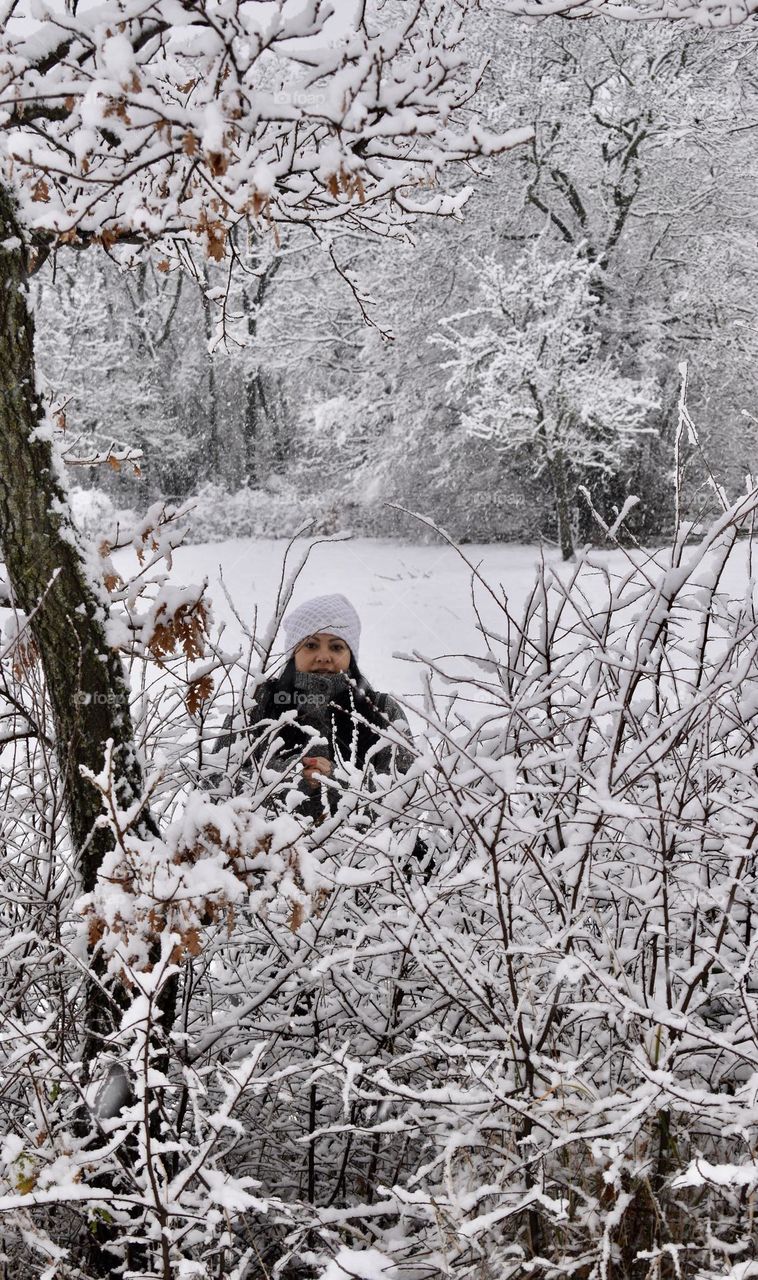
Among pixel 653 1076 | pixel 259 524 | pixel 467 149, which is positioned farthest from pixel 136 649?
pixel 259 524

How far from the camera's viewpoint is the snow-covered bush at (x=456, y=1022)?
4.95 feet

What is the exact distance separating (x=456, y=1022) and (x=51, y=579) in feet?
4.38

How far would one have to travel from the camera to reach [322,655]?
400cm

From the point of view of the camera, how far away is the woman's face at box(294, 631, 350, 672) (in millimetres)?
3980

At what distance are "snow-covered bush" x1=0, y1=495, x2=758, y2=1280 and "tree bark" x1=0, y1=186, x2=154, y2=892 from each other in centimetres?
13

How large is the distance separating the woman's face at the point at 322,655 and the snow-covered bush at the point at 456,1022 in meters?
1.57

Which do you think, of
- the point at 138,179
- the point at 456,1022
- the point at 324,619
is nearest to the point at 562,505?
the point at 324,619

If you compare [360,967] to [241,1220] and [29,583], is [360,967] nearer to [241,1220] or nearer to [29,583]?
[241,1220]

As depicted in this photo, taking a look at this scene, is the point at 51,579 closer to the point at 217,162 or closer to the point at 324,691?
the point at 217,162

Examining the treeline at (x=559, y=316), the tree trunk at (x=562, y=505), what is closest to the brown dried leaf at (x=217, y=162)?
the treeline at (x=559, y=316)

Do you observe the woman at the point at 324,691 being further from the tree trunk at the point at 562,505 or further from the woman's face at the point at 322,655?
the tree trunk at the point at 562,505

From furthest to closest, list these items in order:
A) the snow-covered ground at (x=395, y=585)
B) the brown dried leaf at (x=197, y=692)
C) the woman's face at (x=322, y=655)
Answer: the snow-covered ground at (x=395, y=585) → the woman's face at (x=322, y=655) → the brown dried leaf at (x=197, y=692)

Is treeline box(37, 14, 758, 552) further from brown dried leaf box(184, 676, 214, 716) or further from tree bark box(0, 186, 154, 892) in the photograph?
brown dried leaf box(184, 676, 214, 716)

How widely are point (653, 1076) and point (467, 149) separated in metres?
1.64
